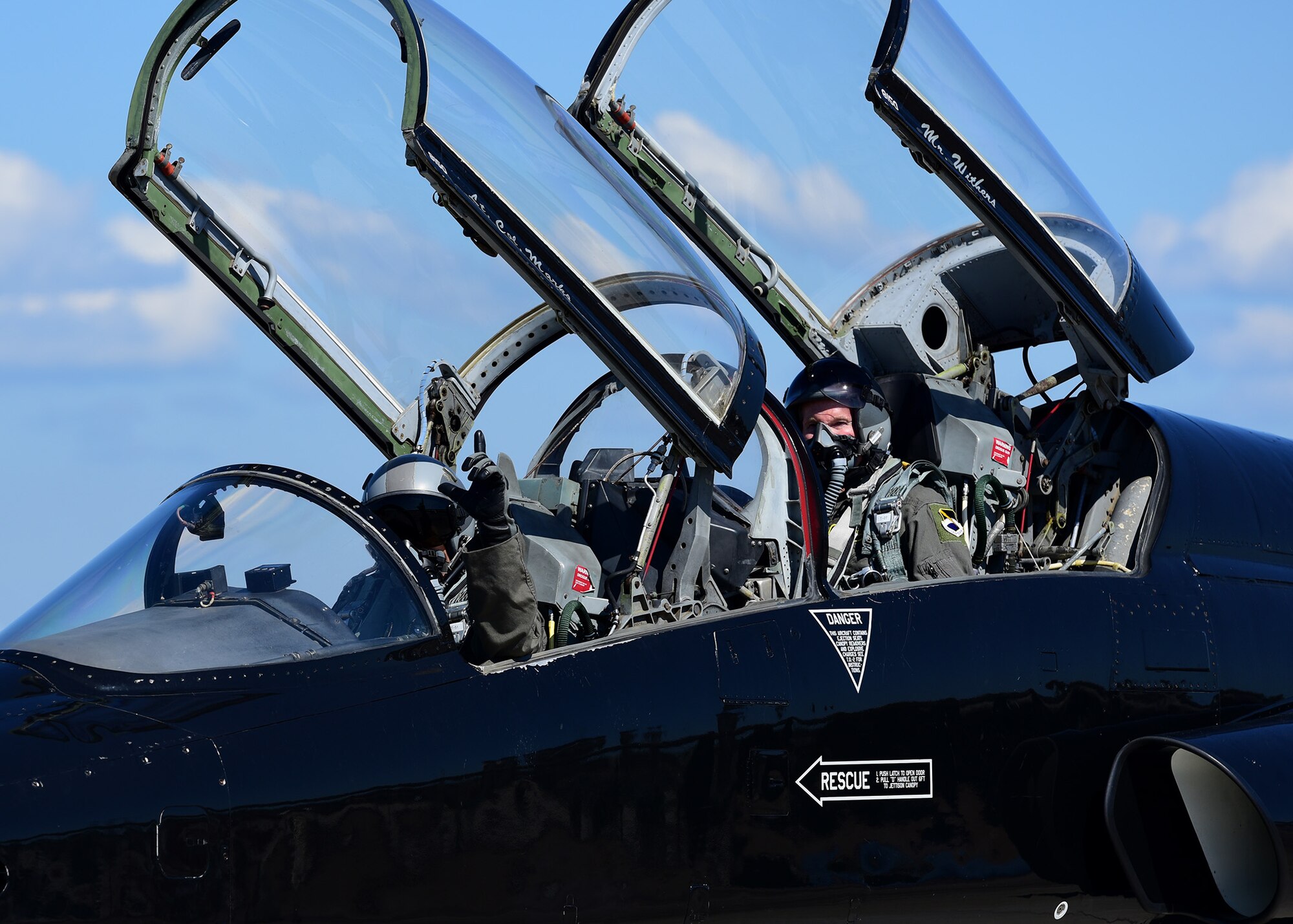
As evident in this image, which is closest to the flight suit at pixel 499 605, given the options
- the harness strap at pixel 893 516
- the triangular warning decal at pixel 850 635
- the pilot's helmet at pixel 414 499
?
the pilot's helmet at pixel 414 499

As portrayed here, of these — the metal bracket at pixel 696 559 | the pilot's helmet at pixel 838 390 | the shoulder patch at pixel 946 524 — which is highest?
the pilot's helmet at pixel 838 390

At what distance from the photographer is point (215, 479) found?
5.03 metres

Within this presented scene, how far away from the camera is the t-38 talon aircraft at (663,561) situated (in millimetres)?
4328

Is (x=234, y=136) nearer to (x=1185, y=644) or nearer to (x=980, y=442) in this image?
(x=980, y=442)

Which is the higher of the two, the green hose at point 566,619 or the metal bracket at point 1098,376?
the metal bracket at point 1098,376

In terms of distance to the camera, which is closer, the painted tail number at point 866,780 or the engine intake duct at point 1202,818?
the painted tail number at point 866,780

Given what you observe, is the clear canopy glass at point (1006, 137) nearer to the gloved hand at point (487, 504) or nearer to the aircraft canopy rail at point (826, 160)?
the aircraft canopy rail at point (826, 160)

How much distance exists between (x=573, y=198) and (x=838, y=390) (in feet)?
5.47

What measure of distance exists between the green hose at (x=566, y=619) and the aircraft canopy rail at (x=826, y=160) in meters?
2.65

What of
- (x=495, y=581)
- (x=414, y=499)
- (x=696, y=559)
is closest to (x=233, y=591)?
(x=414, y=499)

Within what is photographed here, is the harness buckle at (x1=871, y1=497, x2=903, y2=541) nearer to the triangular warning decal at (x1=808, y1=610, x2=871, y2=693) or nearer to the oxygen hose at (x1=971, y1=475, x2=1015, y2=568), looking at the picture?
the oxygen hose at (x1=971, y1=475, x2=1015, y2=568)

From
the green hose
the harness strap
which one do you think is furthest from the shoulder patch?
the green hose

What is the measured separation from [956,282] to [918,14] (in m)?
1.69

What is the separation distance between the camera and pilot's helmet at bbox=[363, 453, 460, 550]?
5.11m
